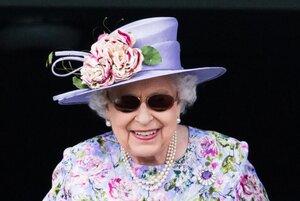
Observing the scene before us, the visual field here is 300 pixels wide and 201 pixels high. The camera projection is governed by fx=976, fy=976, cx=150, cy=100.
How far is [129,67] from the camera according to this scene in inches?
141

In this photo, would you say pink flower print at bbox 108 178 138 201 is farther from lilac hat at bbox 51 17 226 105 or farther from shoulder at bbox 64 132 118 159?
lilac hat at bbox 51 17 226 105

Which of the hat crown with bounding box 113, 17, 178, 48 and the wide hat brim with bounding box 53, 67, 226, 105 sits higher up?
the hat crown with bounding box 113, 17, 178, 48

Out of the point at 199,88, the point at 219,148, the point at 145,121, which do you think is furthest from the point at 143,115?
the point at 199,88

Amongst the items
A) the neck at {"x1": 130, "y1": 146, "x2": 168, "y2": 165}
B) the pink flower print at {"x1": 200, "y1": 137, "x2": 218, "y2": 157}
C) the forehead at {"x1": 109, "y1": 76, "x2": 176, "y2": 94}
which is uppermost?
the forehead at {"x1": 109, "y1": 76, "x2": 176, "y2": 94}

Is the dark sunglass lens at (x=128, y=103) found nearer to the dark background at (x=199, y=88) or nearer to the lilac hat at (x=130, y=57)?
the lilac hat at (x=130, y=57)

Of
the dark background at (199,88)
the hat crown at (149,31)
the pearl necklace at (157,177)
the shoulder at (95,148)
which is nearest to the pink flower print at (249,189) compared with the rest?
the pearl necklace at (157,177)

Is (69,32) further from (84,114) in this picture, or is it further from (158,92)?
(158,92)

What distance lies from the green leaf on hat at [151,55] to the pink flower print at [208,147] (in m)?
0.46

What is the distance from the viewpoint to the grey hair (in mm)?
3740

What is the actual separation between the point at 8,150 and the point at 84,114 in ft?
1.46

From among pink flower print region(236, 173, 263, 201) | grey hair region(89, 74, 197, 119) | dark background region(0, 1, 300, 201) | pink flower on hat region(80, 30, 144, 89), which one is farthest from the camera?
dark background region(0, 1, 300, 201)

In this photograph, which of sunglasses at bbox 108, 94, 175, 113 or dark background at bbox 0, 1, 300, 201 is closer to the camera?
sunglasses at bbox 108, 94, 175, 113

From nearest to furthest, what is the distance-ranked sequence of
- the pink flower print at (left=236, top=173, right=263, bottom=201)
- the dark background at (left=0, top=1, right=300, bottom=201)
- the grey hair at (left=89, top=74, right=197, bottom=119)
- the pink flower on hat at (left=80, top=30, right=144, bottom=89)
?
the pink flower on hat at (left=80, top=30, right=144, bottom=89) < the grey hair at (left=89, top=74, right=197, bottom=119) < the pink flower print at (left=236, top=173, right=263, bottom=201) < the dark background at (left=0, top=1, right=300, bottom=201)

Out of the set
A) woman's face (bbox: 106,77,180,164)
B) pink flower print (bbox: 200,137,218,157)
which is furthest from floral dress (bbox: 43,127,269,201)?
woman's face (bbox: 106,77,180,164)
